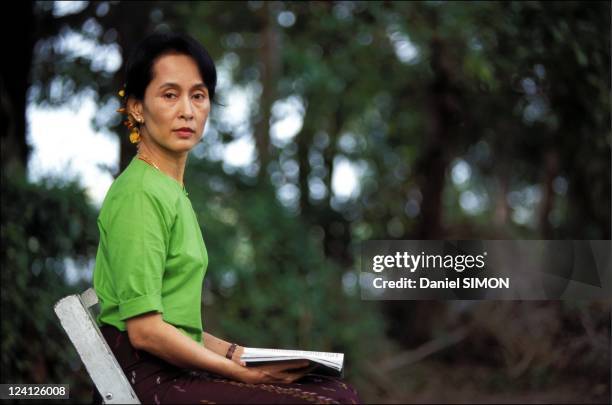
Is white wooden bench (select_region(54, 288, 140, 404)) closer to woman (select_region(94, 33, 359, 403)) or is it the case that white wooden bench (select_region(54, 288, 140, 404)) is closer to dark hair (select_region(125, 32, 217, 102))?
woman (select_region(94, 33, 359, 403))

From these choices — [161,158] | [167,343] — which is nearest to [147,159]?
[161,158]

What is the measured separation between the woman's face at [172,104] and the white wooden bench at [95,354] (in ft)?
1.57

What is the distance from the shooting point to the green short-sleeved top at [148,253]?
2.06 metres

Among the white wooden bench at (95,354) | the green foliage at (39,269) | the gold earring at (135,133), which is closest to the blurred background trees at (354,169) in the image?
the green foliage at (39,269)

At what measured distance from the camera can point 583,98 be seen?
7.03 metres

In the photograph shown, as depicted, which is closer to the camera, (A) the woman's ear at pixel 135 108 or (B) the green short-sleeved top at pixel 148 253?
(B) the green short-sleeved top at pixel 148 253

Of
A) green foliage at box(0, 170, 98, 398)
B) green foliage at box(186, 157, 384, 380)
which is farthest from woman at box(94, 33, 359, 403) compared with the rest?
green foliage at box(186, 157, 384, 380)

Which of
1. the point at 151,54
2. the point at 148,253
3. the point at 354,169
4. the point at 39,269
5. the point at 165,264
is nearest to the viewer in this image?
the point at 148,253

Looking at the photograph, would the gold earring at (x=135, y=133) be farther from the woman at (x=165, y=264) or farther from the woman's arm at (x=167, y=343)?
the woman's arm at (x=167, y=343)

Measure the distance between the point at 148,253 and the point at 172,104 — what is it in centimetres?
45

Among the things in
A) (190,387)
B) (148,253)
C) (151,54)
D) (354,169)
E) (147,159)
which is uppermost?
(354,169)

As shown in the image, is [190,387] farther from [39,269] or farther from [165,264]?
[39,269]

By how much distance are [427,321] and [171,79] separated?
34.2 ft

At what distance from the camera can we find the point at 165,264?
2.17 m
